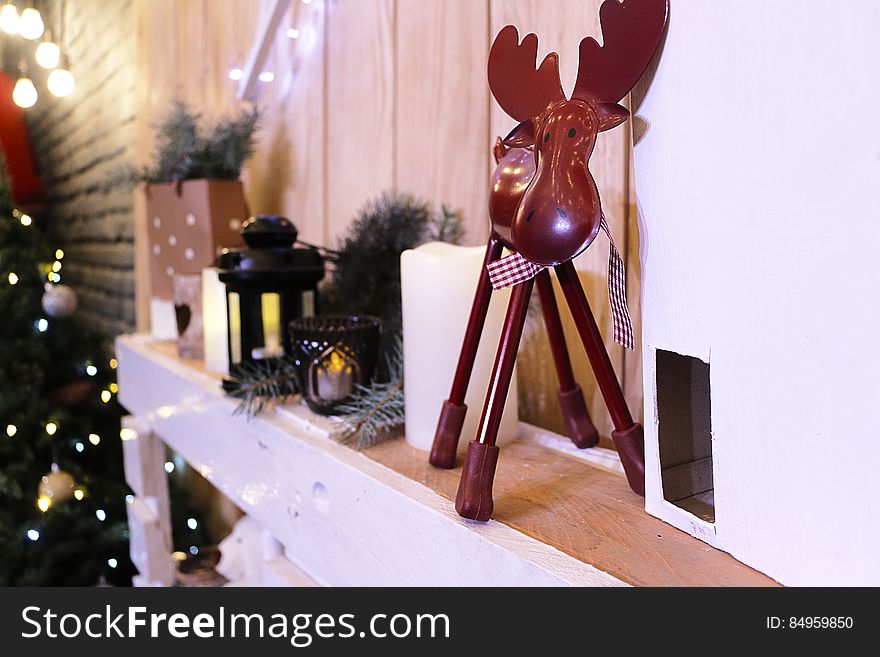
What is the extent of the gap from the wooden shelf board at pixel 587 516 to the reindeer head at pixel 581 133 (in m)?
0.20

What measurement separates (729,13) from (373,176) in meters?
0.71

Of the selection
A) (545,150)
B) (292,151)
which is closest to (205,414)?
(292,151)

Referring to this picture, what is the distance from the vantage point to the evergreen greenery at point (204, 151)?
1257 millimetres

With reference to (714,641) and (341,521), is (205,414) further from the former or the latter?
(714,641)

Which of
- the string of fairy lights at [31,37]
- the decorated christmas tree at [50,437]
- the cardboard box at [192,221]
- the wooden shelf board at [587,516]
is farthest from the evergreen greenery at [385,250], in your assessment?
the string of fairy lights at [31,37]

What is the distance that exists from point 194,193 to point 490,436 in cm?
86

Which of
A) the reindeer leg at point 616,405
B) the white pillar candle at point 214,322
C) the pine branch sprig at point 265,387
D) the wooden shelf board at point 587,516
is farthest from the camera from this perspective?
the white pillar candle at point 214,322

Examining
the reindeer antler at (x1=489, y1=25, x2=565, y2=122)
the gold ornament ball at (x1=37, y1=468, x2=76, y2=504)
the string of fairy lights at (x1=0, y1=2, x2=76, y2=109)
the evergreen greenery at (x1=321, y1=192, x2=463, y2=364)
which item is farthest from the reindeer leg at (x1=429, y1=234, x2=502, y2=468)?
the string of fairy lights at (x1=0, y1=2, x2=76, y2=109)

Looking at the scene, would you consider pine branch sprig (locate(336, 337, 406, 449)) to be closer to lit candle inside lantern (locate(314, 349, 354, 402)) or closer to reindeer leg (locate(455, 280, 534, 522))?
lit candle inside lantern (locate(314, 349, 354, 402))

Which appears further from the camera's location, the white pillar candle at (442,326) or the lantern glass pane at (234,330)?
the lantern glass pane at (234,330)

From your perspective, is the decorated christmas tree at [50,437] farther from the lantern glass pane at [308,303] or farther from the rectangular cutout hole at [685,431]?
the rectangular cutout hole at [685,431]

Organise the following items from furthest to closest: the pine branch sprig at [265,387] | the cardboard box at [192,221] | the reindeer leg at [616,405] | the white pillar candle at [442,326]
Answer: the cardboard box at [192,221], the pine branch sprig at [265,387], the white pillar candle at [442,326], the reindeer leg at [616,405]

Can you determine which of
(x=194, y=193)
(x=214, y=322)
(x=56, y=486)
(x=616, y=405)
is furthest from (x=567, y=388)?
(x=56, y=486)

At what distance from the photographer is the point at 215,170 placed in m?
1.25
